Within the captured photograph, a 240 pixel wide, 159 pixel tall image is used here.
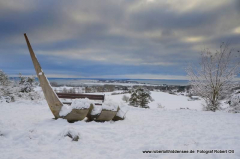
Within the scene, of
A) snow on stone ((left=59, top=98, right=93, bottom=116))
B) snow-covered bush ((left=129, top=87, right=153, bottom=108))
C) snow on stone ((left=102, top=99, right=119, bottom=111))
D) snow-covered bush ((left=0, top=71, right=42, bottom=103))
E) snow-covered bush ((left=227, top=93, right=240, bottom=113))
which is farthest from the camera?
snow-covered bush ((left=129, top=87, right=153, bottom=108))

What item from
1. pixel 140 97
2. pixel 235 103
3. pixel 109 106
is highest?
pixel 109 106

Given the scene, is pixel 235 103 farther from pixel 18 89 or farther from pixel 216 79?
pixel 18 89

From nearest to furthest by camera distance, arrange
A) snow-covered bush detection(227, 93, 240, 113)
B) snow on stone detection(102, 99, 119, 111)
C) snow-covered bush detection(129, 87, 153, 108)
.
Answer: snow on stone detection(102, 99, 119, 111) → snow-covered bush detection(227, 93, 240, 113) → snow-covered bush detection(129, 87, 153, 108)

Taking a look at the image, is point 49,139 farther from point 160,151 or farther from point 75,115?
point 160,151

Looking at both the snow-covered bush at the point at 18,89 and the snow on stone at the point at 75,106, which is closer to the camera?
the snow on stone at the point at 75,106

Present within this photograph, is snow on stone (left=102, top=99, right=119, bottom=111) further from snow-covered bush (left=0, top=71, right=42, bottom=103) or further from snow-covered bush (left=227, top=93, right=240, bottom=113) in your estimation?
snow-covered bush (left=0, top=71, right=42, bottom=103)

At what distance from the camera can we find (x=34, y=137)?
156 inches

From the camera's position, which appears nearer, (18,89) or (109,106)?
(109,106)

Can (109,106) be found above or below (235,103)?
above

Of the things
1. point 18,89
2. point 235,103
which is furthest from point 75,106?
point 18,89

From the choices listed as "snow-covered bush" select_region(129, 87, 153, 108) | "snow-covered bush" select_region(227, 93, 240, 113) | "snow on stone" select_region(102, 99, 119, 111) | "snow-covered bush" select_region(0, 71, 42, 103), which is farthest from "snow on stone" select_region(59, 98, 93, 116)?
"snow-covered bush" select_region(129, 87, 153, 108)

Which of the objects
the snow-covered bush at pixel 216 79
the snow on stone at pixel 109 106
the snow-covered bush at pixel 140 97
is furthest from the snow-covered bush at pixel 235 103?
the snow-covered bush at pixel 140 97

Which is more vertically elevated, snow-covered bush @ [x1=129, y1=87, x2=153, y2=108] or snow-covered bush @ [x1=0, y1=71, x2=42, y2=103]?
snow-covered bush @ [x1=0, y1=71, x2=42, y2=103]

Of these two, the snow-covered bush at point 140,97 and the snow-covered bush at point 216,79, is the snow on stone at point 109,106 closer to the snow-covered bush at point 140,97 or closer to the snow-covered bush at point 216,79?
the snow-covered bush at point 216,79
